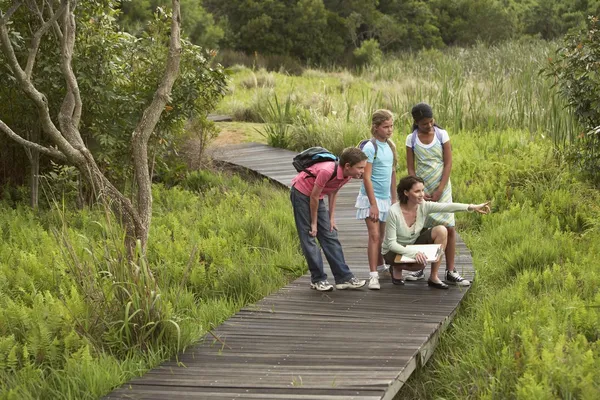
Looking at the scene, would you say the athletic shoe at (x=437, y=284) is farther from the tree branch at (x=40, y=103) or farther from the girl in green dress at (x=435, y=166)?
the tree branch at (x=40, y=103)

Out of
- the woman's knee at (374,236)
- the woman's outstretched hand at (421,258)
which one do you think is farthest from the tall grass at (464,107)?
Answer: the woman's outstretched hand at (421,258)

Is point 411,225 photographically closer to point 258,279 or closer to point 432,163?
point 432,163

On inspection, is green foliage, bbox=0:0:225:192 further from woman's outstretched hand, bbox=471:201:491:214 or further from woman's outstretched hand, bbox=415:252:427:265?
woman's outstretched hand, bbox=471:201:491:214

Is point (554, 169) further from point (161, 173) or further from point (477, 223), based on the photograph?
point (161, 173)

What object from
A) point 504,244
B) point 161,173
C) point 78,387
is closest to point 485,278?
point 504,244

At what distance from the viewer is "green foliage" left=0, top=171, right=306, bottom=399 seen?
497cm

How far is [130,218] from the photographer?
6324 millimetres

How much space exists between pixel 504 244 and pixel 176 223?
3.33m

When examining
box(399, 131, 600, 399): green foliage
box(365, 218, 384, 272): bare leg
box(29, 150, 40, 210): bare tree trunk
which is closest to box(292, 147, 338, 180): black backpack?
box(365, 218, 384, 272): bare leg

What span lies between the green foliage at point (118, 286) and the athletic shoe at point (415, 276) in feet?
3.44

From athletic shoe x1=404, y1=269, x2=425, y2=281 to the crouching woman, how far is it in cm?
34

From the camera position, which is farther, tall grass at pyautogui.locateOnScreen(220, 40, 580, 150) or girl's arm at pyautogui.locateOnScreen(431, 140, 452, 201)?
tall grass at pyautogui.locateOnScreen(220, 40, 580, 150)

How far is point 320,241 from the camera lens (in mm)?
6371

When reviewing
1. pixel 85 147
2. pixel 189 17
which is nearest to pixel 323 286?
pixel 85 147
